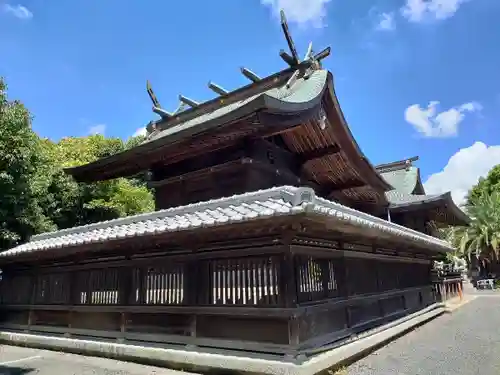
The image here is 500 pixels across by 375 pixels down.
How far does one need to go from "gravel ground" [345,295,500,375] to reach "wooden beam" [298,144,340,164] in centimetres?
472

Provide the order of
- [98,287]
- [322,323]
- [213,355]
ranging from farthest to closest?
[98,287] < [322,323] < [213,355]

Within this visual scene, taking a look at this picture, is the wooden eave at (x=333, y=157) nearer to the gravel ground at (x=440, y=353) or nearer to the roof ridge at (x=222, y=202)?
the roof ridge at (x=222, y=202)

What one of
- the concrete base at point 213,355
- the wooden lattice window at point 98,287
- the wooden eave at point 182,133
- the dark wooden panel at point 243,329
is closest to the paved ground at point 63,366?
the concrete base at point 213,355

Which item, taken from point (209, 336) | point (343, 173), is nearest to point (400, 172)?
point (343, 173)

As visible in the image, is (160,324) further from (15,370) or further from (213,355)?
(15,370)

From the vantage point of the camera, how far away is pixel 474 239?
34.3m

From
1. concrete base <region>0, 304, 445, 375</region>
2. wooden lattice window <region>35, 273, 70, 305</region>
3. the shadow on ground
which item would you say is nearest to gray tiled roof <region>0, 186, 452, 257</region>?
wooden lattice window <region>35, 273, 70, 305</region>

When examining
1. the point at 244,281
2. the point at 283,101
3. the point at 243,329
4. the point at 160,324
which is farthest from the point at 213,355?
the point at 283,101

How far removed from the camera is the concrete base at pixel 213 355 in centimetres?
578

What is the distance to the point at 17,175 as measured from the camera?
470 inches

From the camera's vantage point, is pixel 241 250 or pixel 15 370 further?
pixel 15 370

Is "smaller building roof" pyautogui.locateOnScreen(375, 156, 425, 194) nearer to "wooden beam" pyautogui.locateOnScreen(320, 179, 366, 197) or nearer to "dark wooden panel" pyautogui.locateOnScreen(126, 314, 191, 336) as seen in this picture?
"wooden beam" pyautogui.locateOnScreen(320, 179, 366, 197)

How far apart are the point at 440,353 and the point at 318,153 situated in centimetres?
529

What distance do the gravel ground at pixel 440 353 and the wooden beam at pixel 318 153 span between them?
472 cm
